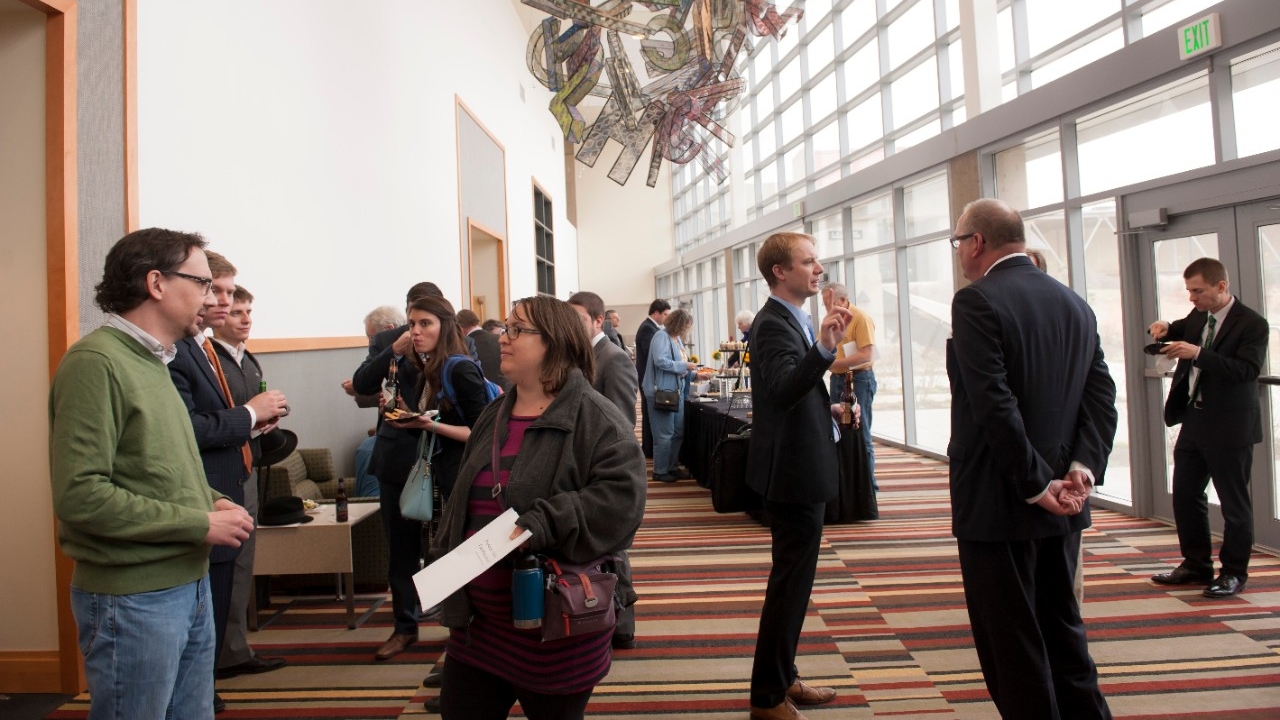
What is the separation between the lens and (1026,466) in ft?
7.09

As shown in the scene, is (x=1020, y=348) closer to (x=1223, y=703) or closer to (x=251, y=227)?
(x=1223, y=703)

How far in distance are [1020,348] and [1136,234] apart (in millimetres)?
4331

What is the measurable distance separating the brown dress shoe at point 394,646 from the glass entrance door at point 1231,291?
13.1 feet

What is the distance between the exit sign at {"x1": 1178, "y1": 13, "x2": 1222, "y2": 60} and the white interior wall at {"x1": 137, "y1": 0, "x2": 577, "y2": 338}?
5.41m

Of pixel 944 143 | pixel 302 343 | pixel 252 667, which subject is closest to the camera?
pixel 252 667

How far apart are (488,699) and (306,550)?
8.69ft

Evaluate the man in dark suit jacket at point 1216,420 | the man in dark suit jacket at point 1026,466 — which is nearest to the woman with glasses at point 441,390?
the man in dark suit jacket at point 1026,466

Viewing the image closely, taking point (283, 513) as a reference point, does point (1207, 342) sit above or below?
above

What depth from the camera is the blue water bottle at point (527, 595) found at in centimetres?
171

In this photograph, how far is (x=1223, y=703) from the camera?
299 centimetres

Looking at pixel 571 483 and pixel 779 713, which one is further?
pixel 779 713

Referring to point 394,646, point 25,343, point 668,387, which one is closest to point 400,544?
point 394,646

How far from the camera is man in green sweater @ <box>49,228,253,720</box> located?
1680 millimetres

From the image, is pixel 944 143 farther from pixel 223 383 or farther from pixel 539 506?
pixel 539 506
